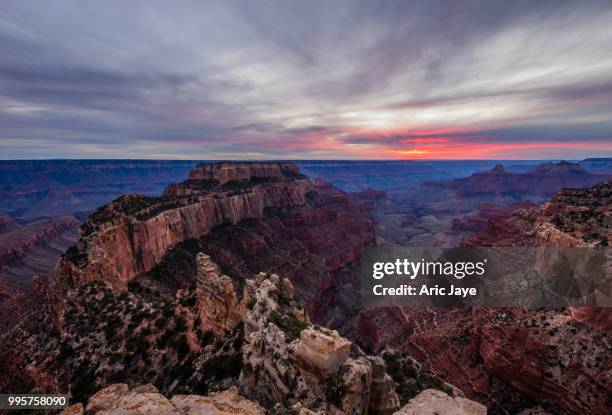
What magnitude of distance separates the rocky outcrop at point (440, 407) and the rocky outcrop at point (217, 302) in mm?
15035

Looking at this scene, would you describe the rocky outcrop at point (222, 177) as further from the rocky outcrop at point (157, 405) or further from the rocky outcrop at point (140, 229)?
the rocky outcrop at point (157, 405)

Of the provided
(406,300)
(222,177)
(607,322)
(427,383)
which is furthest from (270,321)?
(222,177)

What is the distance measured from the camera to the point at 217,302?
27.6 metres

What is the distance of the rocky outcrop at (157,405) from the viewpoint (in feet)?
38.9

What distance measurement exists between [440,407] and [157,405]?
13.5 m

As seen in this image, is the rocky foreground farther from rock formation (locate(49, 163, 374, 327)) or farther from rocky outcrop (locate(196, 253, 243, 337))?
rock formation (locate(49, 163, 374, 327))

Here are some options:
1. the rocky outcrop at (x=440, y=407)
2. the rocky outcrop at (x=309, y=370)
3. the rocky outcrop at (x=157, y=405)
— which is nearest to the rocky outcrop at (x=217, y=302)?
the rocky outcrop at (x=309, y=370)

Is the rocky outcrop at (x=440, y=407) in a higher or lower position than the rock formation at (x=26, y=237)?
higher

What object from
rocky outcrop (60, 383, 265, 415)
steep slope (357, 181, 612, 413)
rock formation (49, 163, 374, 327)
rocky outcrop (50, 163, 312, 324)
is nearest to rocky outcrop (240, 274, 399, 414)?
rocky outcrop (60, 383, 265, 415)

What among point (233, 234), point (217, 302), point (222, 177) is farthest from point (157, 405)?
point (222, 177)

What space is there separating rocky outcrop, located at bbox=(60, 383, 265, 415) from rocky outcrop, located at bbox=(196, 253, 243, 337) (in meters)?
12.4

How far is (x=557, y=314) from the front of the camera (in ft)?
117

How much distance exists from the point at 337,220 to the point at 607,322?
323 ft

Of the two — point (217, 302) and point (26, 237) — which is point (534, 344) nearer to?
point (217, 302)
